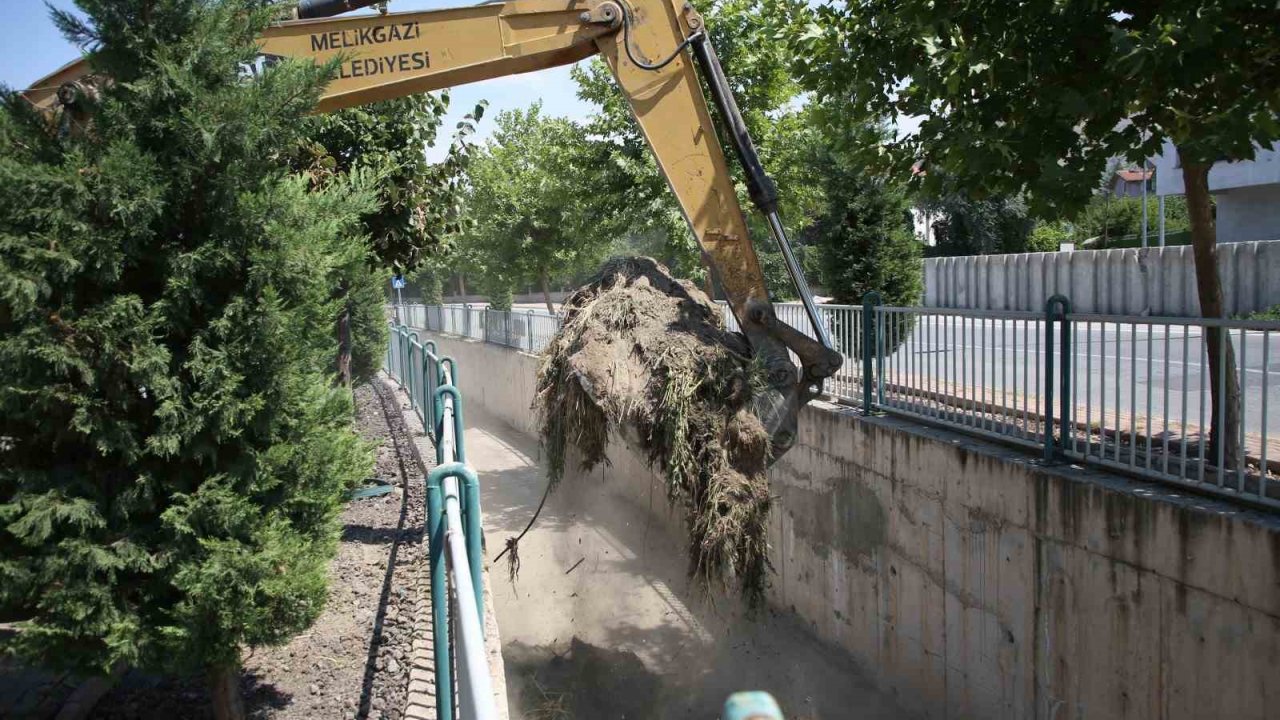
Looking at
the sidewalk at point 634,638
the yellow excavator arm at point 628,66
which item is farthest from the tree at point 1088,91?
the sidewalk at point 634,638

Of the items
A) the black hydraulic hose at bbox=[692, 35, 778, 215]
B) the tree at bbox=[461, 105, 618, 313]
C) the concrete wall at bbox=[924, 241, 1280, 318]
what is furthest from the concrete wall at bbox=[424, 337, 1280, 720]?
the concrete wall at bbox=[924, 241, 1280, 318]

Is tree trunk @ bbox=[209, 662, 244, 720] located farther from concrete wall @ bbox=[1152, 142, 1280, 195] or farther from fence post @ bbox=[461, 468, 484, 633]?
concrete wall @ bbox=[1152, 142, 1280, 195]

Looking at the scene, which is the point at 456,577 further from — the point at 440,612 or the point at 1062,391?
the point at 1062,391

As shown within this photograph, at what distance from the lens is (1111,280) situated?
2348cm

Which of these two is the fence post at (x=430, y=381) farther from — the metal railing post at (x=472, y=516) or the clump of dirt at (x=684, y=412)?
the metal railing post at (x=472, y=516)

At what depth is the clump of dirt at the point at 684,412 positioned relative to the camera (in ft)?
17.6

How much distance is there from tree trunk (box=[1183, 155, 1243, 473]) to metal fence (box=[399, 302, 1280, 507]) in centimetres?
2

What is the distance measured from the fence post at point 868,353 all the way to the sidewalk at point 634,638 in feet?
7.03

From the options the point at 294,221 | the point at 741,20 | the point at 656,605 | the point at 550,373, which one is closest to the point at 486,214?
the point at 741,20

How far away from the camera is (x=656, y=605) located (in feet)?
29.6

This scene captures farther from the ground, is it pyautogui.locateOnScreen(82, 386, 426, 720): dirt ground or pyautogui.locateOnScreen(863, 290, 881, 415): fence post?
pyautogui.locateOnScreen(863, 290, 881, 415): fence post

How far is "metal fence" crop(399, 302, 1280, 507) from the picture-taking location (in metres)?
4.94

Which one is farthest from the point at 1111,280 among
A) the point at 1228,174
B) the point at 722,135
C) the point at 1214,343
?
the point at 1214,343

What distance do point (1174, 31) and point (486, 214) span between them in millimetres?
19617
